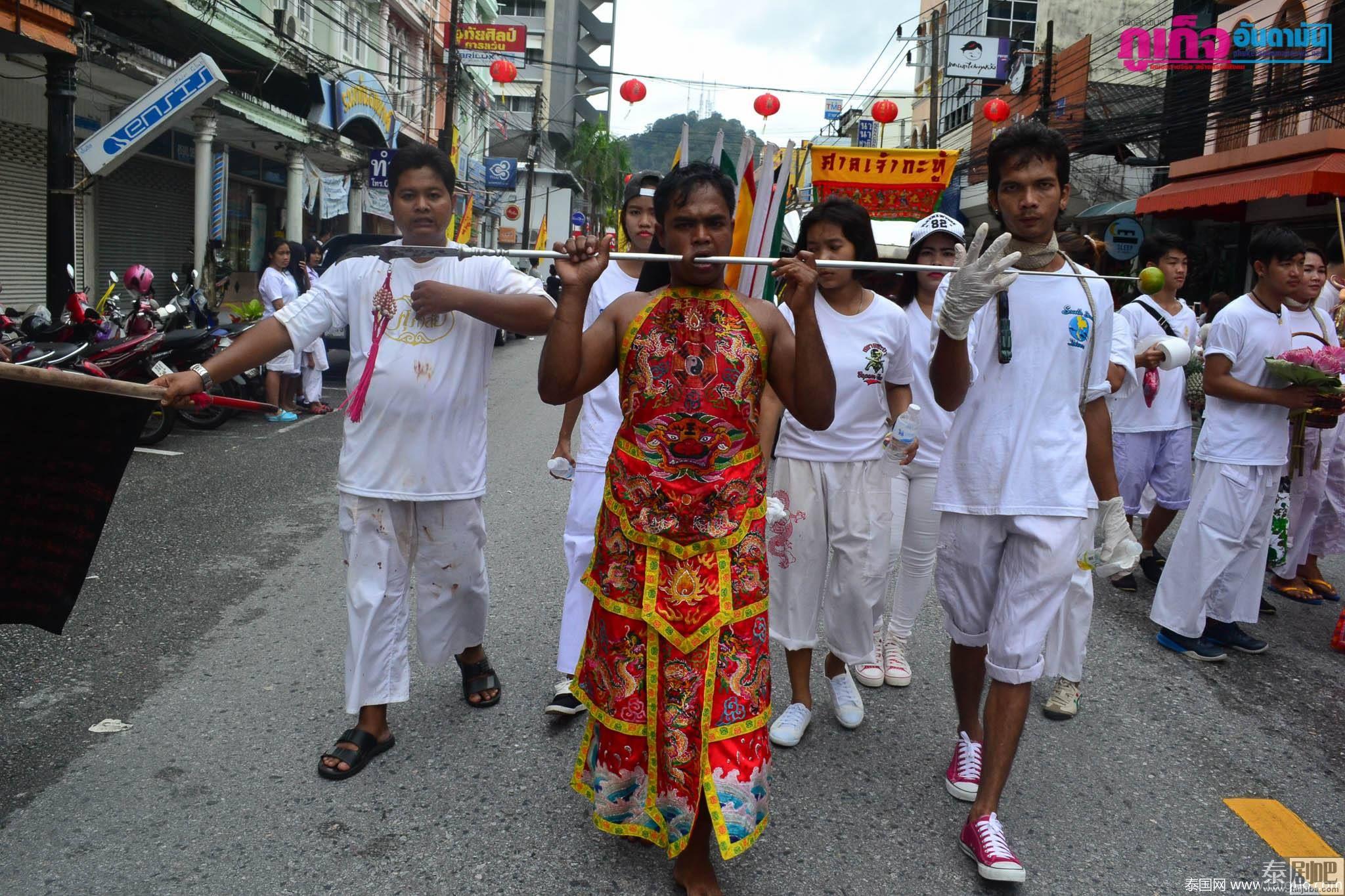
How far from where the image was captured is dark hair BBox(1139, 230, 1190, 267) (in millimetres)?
5570

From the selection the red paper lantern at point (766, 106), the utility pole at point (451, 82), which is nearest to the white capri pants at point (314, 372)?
the red paper lantern at point (766, 106)

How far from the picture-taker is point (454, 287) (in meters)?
3.26

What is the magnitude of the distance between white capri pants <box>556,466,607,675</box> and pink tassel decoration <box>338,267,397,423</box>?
2.74 ft

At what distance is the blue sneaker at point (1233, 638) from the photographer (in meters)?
4.92

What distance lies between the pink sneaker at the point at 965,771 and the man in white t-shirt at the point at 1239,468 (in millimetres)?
1945

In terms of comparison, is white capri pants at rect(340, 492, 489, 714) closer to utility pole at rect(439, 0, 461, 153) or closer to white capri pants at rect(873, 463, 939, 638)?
white capri pants at rect(873, 463, 939, 638)

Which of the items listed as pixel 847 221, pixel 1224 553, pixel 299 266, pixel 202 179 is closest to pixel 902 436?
pixel 847 221

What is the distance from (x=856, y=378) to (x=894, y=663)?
1.31 m

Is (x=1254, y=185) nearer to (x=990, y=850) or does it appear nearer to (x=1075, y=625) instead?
(x=1075, y=625)

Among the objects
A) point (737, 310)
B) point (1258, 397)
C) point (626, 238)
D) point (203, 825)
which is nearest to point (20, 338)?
point (626, 238)

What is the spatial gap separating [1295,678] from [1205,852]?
2.03 metres

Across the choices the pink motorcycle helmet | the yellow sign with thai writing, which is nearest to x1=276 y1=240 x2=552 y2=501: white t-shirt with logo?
the pink motorcycle helmet

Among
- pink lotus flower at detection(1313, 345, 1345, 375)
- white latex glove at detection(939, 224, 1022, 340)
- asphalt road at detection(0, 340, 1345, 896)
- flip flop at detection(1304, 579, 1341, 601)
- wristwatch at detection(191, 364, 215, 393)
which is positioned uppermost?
white latex glove at detection(939, 224, 1022, 340)

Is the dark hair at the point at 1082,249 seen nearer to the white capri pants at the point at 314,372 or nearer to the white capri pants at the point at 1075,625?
the white capri pants at the point at 1075,625
